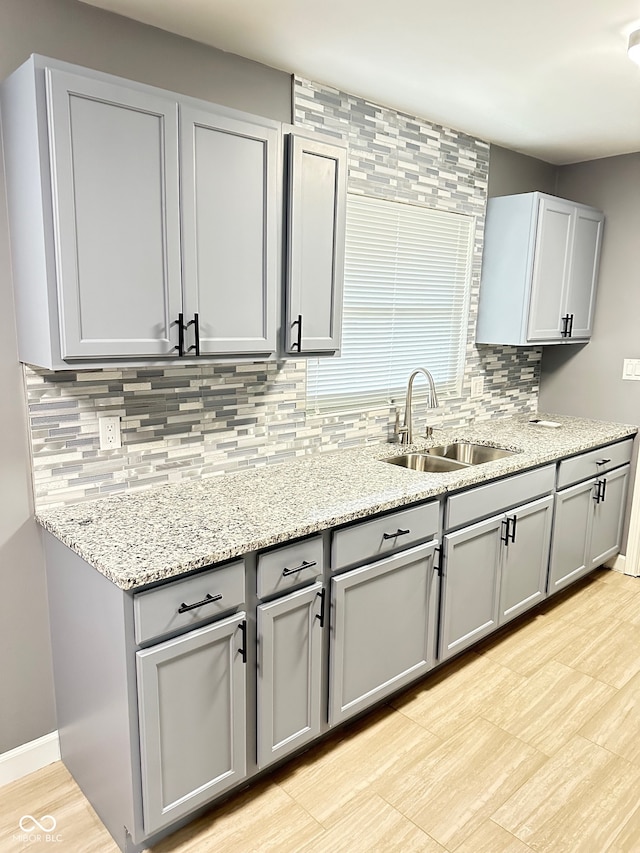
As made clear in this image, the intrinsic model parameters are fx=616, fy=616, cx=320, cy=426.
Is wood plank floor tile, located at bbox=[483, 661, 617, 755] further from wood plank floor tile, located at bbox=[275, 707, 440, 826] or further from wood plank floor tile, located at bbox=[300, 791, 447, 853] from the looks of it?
wood plank floor tile, located at bbox=[300, 791, 447, 853]

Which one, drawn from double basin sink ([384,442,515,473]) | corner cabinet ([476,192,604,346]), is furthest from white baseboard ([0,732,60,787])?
corner cabinet ([476,192,604,346])

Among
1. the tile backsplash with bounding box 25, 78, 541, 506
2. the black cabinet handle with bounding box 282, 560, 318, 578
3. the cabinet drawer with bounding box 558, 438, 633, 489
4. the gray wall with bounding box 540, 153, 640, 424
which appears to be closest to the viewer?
the black cabinet handle with bounding box 282, 560, 318, 578

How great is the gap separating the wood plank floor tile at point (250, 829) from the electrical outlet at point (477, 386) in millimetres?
2393

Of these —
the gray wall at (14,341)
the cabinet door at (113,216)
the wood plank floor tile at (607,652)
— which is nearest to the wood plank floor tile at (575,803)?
the wood plank floor tile at (607,652)

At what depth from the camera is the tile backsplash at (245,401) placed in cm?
206

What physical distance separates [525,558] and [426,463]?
663mm

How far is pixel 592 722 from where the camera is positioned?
246 cm

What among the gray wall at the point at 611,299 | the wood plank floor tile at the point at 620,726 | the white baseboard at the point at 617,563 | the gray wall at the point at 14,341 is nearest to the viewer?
the gray wall at the point at 14,341

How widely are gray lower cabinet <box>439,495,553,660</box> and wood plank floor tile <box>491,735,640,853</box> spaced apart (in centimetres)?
60

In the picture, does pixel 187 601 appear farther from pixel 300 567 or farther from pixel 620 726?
pixel 620 726

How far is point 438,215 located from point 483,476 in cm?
148

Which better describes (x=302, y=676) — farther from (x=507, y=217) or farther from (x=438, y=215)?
(x=507, y=217)

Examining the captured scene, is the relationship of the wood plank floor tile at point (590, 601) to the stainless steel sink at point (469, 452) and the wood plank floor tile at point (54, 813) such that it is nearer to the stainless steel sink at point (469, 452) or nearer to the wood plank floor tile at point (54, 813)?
the stainless steel sink at point (469, 452)

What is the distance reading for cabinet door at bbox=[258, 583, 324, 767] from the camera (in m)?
1.93
